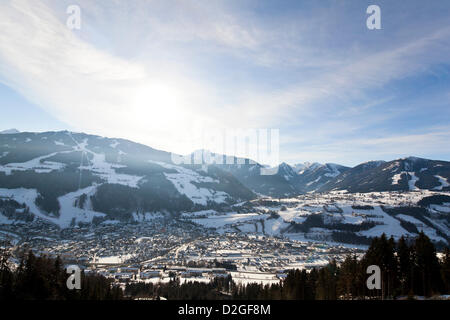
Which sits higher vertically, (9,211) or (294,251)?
(9,211)

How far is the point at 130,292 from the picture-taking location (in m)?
62.2

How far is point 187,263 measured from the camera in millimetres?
95750

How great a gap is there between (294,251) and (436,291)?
93425 mm

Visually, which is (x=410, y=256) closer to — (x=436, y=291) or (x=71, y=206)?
(x=436, y=291)
